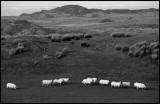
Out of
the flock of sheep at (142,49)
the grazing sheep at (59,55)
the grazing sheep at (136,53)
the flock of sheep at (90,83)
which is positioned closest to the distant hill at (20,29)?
the grazing sheep at (59,55)

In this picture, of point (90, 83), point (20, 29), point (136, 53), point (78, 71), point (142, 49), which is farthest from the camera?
point (20, 29)

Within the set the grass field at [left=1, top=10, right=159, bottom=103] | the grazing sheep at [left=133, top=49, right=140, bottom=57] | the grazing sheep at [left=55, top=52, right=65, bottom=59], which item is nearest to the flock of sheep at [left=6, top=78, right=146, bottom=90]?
the grass field at [left=1, top=10, right=159, bottom=103]

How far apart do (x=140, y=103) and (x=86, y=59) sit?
65.7ft

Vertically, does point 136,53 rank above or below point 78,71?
above

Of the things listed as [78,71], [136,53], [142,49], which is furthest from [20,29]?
[78,71]

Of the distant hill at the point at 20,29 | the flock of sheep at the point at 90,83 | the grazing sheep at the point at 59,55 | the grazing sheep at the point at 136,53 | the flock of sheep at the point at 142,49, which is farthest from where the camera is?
the distant hill at the point at 20,29

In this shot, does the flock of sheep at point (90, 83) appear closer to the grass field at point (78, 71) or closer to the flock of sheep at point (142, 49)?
the grass field at point (78, 71)

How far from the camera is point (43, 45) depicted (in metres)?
51.7

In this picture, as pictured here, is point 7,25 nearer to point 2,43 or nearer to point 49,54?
point 2,43

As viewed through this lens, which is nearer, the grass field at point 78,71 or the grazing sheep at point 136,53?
the grass field at point 78,71

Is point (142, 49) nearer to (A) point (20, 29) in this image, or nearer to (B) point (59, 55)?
(B) point (59, 55)

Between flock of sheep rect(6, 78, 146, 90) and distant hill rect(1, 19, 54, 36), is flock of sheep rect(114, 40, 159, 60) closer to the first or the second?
flock of sheep rect(6, 78, 146, 90)

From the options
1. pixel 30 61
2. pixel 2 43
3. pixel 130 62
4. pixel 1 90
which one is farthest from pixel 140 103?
pixel 2 43

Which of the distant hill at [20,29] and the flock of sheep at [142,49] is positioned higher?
the flock of sheep at [142,49]
